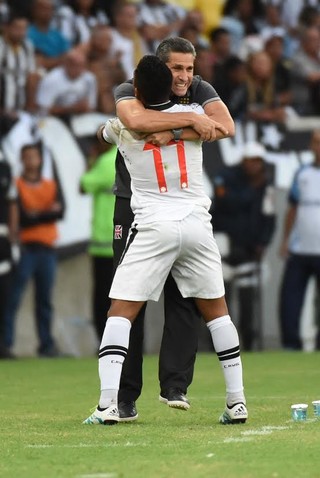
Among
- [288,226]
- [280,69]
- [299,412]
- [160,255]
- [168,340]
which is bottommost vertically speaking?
[288,226]

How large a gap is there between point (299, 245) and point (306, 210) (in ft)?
1.36

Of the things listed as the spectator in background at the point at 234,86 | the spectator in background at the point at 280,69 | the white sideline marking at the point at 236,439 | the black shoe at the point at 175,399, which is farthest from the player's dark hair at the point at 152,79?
the spectator in background at the point at 280,69

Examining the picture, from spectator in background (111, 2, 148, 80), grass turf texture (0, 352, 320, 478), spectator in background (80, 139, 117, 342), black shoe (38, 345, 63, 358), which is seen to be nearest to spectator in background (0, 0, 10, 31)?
spectator in background (111, 2, 148, 80)

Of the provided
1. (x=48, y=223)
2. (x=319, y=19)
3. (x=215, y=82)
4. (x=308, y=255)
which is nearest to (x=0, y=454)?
(x=48, y=223)

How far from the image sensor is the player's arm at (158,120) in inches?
318

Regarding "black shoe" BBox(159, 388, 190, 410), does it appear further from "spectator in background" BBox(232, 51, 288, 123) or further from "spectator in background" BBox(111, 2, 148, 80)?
"spectator in background" BBox(111, 2, 148, 80)

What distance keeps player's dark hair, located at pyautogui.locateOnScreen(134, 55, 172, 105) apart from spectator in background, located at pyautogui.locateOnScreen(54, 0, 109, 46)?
1016 centimetres

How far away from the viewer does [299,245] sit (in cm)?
1728

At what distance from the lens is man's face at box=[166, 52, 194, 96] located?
822cm

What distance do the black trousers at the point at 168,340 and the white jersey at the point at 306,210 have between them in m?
8.36

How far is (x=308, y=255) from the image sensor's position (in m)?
17.3

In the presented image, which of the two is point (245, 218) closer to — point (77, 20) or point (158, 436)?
point (77, 20)

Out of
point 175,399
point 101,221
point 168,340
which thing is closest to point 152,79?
point 168,340

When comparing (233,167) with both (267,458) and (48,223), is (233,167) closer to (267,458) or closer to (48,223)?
(48,223)
